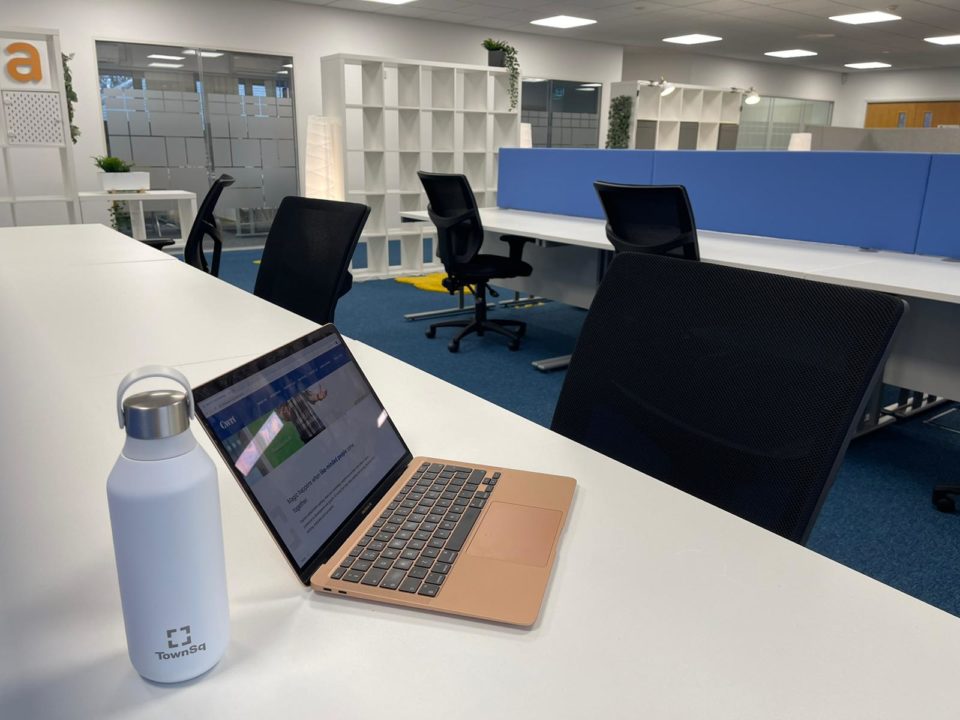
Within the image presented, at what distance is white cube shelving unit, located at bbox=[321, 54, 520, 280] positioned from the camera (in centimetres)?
562

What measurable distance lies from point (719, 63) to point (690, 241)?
383 inches

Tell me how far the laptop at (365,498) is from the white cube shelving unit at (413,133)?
16.6ft

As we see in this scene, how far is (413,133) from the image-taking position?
5.89 metres

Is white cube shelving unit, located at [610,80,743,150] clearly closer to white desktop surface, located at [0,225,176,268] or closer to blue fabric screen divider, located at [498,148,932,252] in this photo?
blue fabric screen divider, located at [498,148,932,252]

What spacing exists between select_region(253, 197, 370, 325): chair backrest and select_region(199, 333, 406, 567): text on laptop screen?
1039 mm

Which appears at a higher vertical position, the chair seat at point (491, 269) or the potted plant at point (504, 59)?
the potted plant at point (504, 59)

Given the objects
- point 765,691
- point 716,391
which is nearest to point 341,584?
point 765,691

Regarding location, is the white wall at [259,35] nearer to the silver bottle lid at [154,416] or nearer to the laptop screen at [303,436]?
the laptop screen at [303,436]

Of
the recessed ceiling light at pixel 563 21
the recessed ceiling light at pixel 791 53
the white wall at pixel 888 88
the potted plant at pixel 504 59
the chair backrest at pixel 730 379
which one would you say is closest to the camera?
the chair backrest at pixel 730 379

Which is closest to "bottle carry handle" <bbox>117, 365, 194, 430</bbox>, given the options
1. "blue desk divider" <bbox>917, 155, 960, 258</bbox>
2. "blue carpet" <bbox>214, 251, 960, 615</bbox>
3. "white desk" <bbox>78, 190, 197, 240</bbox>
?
"blue carpet" <bbox>214, 251, 960, 615</bbox>

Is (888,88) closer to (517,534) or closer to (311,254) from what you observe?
(311,254)

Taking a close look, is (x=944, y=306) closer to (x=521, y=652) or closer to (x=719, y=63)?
(x=521, y=652)

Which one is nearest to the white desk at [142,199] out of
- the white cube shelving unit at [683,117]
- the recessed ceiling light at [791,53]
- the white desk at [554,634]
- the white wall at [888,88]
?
the white desk at [554,634]

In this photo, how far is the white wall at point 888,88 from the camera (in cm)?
1177
